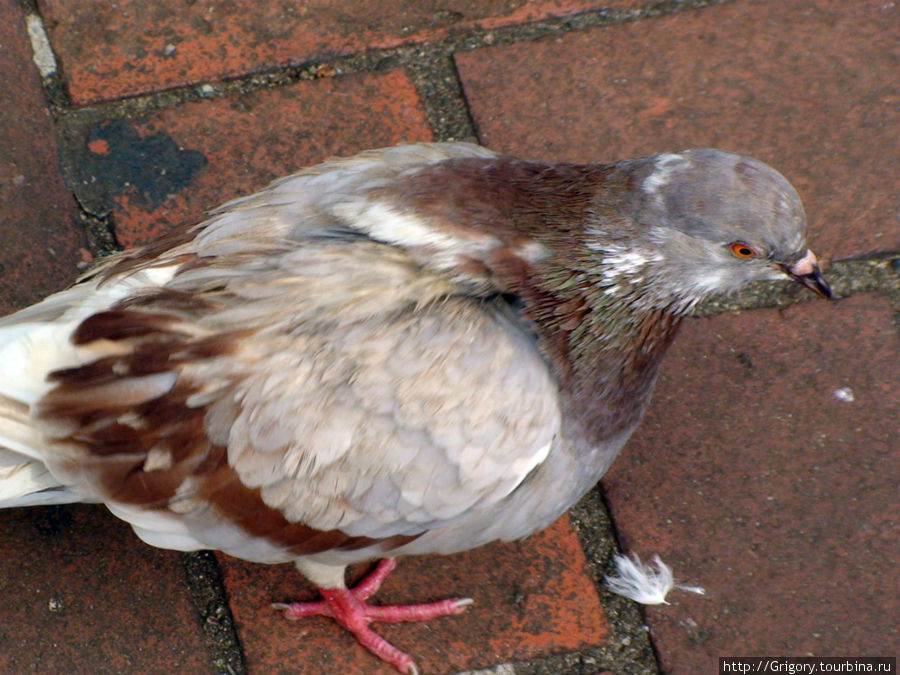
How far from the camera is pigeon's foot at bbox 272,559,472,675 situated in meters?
1.84

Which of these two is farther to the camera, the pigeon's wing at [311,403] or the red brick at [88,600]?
the red brick at [88,600]

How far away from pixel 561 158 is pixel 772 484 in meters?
0.91

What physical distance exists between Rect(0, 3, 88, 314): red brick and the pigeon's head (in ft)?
4.16

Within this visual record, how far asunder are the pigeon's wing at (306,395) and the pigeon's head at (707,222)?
0.23 m

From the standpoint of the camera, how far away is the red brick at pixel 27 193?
2.09m

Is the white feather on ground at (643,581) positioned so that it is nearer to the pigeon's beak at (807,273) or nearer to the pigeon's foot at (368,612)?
the pigeon's foot at (368,612)

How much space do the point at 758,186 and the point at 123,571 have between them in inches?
54.4

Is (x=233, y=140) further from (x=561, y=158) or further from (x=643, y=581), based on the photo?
(x=643, y=581)

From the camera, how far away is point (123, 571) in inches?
73.4

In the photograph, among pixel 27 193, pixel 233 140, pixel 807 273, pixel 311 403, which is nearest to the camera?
pixel 311 403

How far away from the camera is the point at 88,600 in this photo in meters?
1.83

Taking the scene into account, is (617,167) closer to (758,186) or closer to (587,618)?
(758,186)

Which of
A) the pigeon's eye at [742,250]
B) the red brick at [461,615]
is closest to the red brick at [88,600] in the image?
the red brick at [461,615]

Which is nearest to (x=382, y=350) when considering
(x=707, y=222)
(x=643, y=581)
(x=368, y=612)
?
(x=707, y=222)
